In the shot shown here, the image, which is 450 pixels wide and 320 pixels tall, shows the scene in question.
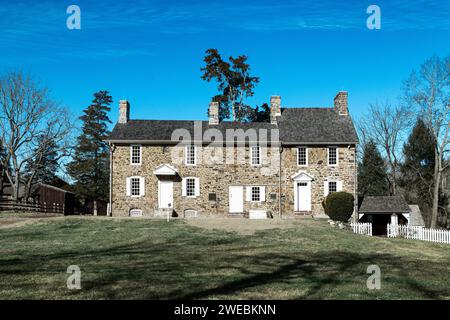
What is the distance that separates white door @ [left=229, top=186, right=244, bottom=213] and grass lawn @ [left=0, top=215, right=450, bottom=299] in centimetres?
865

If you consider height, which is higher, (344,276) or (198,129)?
(198,129)

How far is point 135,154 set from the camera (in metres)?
32.0

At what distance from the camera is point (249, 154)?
3200 centimetres

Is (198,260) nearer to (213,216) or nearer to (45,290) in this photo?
(45,290)

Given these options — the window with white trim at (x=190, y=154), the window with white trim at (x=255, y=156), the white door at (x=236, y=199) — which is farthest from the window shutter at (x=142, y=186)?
the window with white trim at (x=255, y=156)

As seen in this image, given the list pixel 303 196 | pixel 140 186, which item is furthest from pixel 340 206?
pixel 140 186

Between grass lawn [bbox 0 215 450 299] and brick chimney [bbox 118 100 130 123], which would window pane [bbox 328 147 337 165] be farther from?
brick chimney [bbox 118 100 130 123]

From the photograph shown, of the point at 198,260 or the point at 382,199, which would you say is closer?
the point at 198,260

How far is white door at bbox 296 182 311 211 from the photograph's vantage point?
31.3m

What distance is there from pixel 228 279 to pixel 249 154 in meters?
22.3

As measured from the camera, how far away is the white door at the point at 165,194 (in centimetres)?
3147

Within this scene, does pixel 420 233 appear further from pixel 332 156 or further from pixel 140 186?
pixel 140 186

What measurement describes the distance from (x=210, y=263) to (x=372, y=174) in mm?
32873
